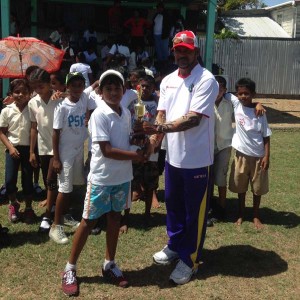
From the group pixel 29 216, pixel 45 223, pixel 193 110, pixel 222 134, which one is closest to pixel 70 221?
pixel 45 223

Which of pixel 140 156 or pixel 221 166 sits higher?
pixel 140 156

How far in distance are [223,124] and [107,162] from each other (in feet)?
6.35

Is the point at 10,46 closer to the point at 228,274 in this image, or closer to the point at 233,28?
the point at 228,274

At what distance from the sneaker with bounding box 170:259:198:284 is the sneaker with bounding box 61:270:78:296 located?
81 centimetres

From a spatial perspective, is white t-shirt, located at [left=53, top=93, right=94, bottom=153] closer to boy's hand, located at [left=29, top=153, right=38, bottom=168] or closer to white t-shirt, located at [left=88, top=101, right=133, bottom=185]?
boy's hand, located at [left=29, top=153, right=38, bottom=168]

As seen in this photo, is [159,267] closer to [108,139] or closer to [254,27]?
[108,139]

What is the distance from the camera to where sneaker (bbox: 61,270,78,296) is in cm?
354

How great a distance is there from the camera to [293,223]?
5.16 metres

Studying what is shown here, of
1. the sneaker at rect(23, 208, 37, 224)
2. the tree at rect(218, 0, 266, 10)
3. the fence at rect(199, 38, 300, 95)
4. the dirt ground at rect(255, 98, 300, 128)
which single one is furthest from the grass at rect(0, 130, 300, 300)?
the tree at rect(218, 0, 266, 10)

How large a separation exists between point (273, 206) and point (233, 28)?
81.1 ft

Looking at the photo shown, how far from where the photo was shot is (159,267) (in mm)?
4105

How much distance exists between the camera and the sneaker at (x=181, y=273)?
12.4ft

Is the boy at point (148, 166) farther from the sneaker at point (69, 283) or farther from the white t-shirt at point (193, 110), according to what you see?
the sneaker at point (69, 283)

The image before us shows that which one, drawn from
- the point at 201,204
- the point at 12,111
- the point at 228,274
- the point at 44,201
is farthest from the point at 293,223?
the point at 12,111
